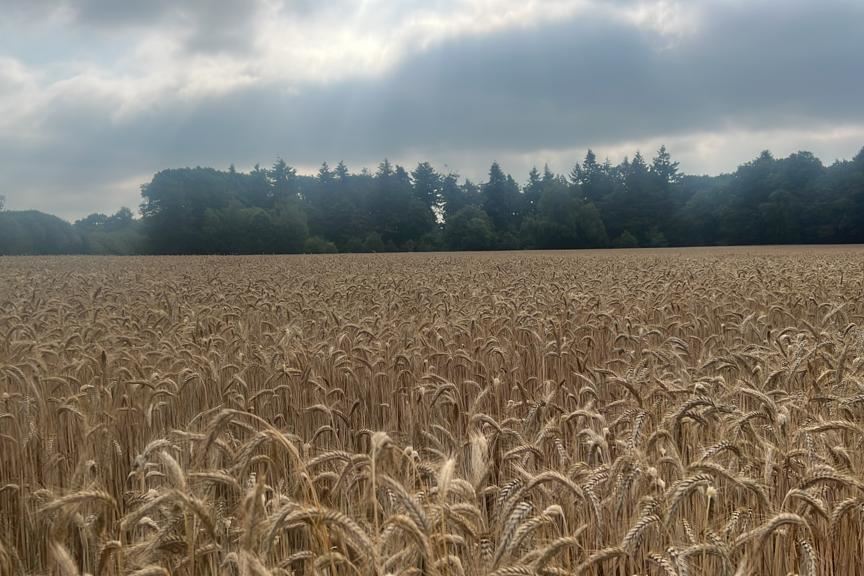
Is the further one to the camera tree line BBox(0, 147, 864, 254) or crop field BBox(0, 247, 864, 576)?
tree line BBox(0, 147, 864, 254)

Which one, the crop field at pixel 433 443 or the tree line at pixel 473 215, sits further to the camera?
the tree line at pixel 473 215

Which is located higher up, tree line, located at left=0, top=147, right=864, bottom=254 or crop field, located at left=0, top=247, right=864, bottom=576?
tree line, located at left=0, top=147, right=864, bottom=254

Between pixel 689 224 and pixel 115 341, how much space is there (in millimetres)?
93990

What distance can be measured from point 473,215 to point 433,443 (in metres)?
89.9

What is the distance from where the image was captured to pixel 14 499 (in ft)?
13.5

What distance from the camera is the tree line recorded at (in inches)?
3194

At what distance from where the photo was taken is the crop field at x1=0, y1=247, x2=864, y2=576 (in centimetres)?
232

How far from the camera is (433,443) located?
5.12m

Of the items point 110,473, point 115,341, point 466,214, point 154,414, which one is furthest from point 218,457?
point 466,214

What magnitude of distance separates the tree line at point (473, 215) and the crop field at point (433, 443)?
237 ft

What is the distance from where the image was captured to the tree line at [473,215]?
8112 centimetres

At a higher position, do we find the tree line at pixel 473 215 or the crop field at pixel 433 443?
the tree line at pixel 473 215

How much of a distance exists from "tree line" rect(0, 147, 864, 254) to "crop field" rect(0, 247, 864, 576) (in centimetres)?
7220

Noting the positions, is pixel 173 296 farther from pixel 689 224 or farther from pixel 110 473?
pixel 689 224
